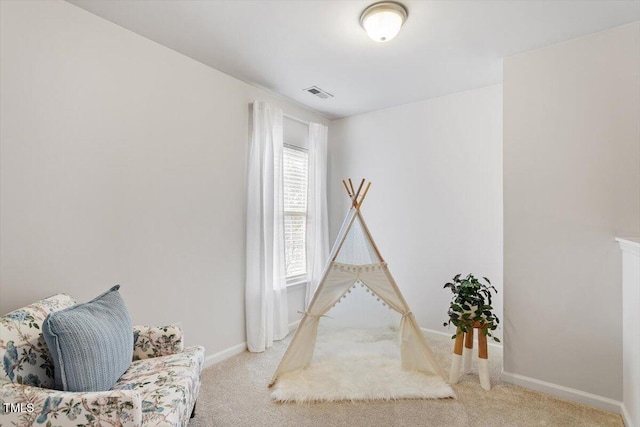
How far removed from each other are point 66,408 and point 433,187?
330 centimetres

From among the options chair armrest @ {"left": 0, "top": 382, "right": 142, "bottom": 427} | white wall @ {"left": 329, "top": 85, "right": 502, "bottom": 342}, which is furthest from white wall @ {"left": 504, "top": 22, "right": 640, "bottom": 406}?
chair armrest @ {"left": 0, "top": 382, "right": 142, "bottom": 427}

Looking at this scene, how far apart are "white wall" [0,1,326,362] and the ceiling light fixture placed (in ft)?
4.83

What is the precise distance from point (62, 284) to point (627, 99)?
12.4ft

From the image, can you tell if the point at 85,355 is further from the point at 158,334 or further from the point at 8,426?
the point at 158,334

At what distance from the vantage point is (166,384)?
1539 millimetres

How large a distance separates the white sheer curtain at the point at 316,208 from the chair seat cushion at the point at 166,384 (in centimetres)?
194

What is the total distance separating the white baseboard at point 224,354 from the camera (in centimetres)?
270

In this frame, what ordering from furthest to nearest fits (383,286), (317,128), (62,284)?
(317,128)
(383,286)
(62,284)

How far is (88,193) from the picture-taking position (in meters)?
2.02

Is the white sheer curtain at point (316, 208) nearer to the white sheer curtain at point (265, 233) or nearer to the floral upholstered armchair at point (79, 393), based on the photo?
the white sheer curtain at point (265, 233)

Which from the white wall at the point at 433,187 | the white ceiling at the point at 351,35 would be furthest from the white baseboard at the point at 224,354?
the white ceiling at the point at 351,35

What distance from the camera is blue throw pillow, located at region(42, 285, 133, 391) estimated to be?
132 centimetres

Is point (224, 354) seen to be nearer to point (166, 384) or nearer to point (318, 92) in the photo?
point (166, 384)

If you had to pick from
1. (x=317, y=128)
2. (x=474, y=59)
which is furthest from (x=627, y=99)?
(x=317, y=128)
